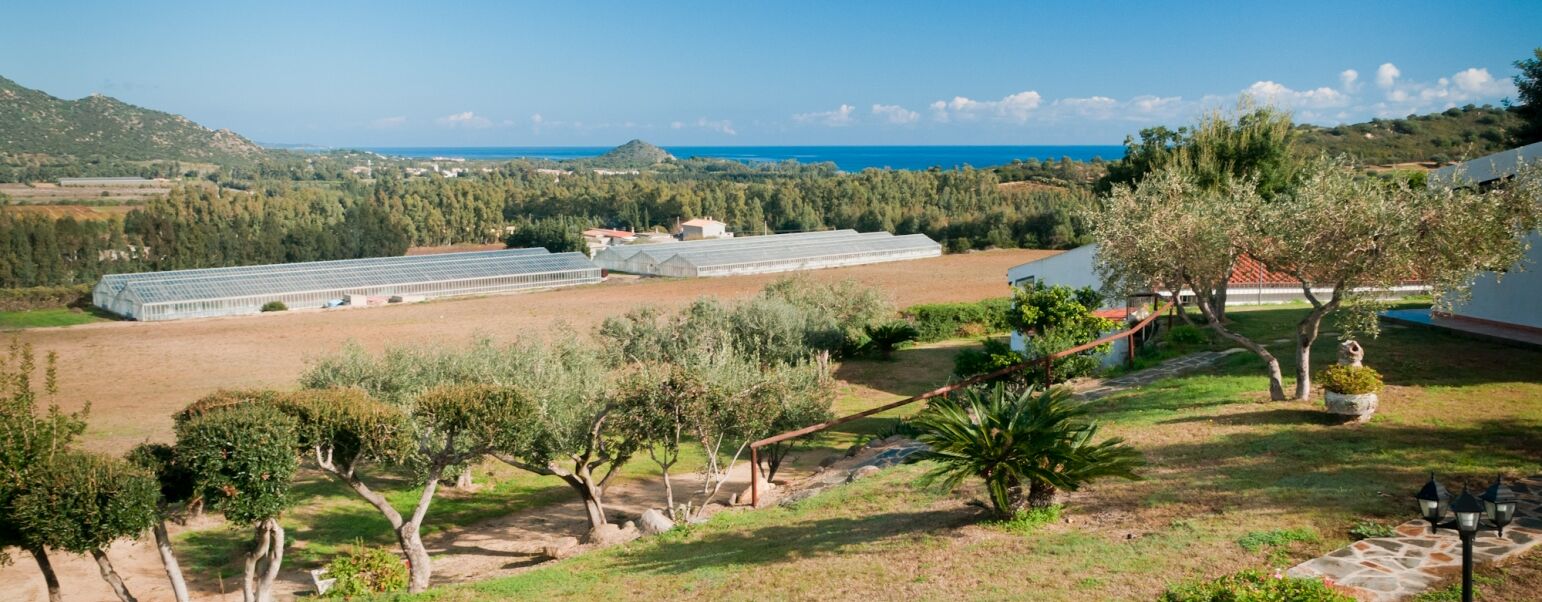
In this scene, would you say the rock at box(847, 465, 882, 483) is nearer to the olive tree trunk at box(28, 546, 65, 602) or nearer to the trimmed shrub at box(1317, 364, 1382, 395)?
the trimmed shrub at box(1317, 364, 1382, 395)

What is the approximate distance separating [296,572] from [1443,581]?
1382 centimetres

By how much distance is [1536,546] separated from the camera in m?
7.34

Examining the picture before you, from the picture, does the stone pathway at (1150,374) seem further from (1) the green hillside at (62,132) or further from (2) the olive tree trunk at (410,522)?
(1) the green hillside at (62,132)

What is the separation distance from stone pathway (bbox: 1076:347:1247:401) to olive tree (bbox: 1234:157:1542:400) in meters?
4.99

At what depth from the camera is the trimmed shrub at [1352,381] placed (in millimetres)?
11273

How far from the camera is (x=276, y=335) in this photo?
127 ft

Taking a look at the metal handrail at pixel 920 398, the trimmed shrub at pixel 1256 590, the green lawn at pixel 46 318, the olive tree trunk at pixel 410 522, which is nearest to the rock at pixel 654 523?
the metal handrail at pixel 920 398

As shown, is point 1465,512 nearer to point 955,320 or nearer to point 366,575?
point 366,575

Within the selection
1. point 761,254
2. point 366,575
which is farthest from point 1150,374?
point 761,254

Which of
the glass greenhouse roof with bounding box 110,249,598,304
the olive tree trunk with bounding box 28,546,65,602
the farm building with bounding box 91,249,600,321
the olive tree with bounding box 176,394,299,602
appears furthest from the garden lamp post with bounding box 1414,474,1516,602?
the glass greenhouse roof with bounding box 110,249,598,304

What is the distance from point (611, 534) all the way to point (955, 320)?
75.8 ft

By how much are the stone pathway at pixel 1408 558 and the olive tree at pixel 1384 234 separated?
12.5 ft

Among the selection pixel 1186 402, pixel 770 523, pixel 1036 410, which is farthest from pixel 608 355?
pixel 1036 410

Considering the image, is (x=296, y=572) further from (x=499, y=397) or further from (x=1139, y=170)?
(x=1139, y=170)
